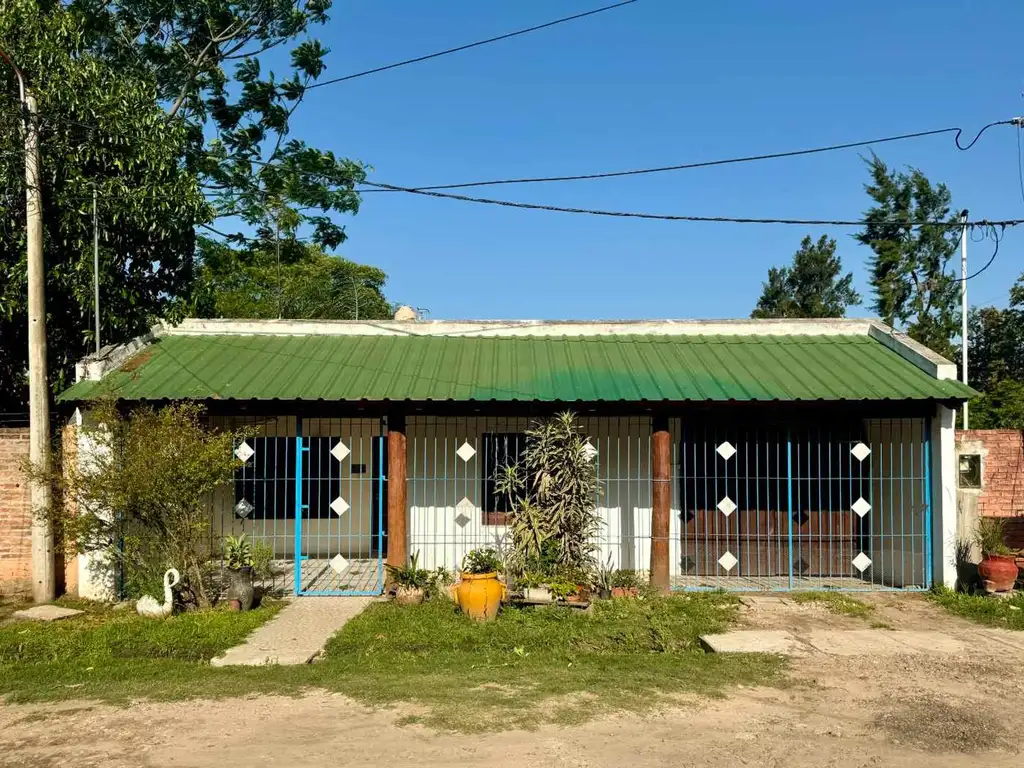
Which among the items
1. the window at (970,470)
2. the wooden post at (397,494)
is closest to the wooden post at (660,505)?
the wooden post at (397,494)

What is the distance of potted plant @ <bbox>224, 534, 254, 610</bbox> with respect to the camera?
28.8 feet

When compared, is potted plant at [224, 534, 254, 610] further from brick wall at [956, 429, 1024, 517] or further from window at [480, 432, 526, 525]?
brick wall at [956, 429, 1024, 517]

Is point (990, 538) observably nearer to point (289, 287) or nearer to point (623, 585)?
point (623, 585)

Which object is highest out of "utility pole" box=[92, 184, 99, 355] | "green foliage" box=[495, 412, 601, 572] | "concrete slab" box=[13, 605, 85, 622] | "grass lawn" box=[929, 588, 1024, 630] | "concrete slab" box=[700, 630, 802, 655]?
"utility pole" box=[92, 184, 99, 355]

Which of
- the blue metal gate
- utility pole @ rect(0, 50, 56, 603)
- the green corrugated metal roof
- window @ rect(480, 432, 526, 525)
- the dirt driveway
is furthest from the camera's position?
the blue metal gate

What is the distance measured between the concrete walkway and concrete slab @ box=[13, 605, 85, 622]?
2.35 m

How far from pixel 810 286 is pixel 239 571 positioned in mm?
40954

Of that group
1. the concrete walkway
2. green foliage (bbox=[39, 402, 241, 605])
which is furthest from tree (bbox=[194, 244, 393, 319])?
the concrete walkway

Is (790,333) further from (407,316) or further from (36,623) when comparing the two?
(36,623)

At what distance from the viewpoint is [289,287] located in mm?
29672

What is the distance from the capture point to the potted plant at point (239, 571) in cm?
877

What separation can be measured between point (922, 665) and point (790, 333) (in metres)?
6.20

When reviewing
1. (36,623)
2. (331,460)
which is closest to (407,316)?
(331,460)

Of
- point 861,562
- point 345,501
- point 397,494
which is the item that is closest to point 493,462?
point 397,494
